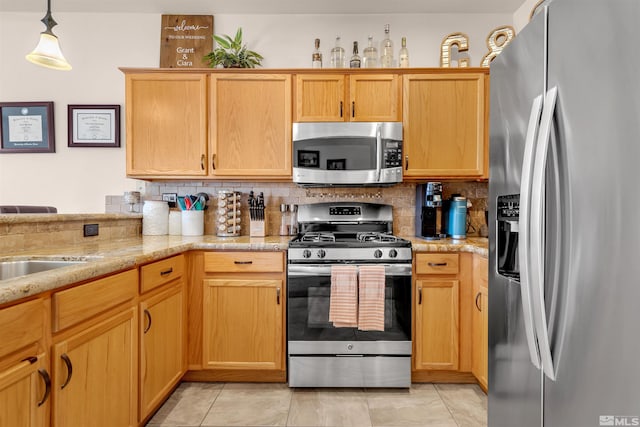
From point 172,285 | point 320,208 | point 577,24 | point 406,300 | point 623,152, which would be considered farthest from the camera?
point 320,208

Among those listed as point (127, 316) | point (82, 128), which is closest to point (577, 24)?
point (127, 316)

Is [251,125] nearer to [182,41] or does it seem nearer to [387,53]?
[182,41]

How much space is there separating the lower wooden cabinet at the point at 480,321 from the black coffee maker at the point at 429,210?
1.60ft

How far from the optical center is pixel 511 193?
109 cm

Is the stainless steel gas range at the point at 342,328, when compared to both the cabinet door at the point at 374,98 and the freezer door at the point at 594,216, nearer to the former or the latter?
the cabinet door at the point at 374,98

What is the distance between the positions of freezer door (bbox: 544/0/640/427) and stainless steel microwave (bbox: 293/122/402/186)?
5.06ft

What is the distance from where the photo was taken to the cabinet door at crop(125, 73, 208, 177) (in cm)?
247

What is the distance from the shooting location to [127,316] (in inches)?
59.0

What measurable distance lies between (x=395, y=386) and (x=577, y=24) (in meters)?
1.99

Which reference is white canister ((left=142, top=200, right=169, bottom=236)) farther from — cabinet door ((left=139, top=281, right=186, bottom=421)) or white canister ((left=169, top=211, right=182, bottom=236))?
cabinet door ((left=139, top=281, right=186, bottom=421))

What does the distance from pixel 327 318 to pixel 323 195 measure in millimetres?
1027

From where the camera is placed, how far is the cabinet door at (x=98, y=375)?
111 cm

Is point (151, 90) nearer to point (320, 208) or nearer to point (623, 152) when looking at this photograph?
point (320, 208)

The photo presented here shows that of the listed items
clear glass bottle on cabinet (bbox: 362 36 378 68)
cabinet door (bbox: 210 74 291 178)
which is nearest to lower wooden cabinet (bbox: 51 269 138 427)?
cabinet door (bbox: 210 74 291 178)
